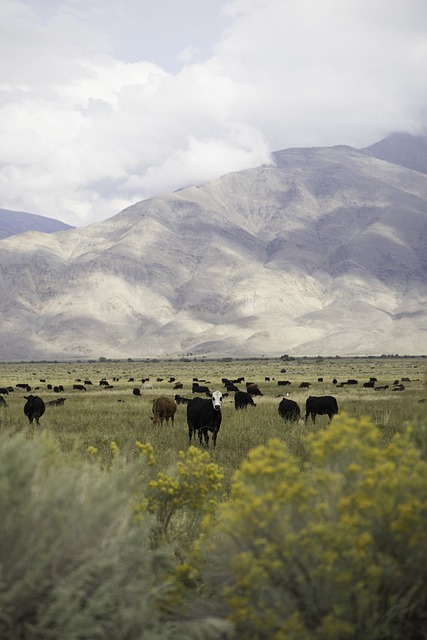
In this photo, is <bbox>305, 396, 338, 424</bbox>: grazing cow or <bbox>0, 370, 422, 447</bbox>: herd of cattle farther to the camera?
<bbox>305, 396, 338, 424</bbox>: grazing cow

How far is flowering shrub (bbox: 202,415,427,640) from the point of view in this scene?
4590 millimetres

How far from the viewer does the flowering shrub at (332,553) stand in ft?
15.1

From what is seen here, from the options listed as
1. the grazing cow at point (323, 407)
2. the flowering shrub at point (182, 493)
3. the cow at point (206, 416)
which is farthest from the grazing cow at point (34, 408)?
the flowering shrub at point (182, 493)

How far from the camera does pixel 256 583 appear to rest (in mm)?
4875

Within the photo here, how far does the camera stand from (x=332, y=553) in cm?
459

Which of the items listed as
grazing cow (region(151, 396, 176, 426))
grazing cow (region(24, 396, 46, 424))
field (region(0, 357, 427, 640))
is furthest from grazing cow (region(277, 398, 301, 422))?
field (region(0, 357, 427, 640))

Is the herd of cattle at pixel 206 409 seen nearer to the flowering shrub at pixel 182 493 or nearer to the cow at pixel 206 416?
the cow at pixel 206 416

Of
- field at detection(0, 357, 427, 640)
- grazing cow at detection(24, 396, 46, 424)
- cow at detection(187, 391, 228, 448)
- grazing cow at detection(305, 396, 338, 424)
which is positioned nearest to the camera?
field at detection(0, 357, 427, 640)

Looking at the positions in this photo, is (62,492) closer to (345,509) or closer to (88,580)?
(88,580)

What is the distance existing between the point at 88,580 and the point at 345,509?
1974 millimetres

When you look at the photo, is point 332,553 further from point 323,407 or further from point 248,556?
point 323,407

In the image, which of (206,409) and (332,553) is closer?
(332,553)

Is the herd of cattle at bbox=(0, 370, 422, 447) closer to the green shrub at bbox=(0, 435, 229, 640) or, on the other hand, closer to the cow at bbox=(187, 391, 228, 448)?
the cow at bbox=(187, 391, 228, 448)

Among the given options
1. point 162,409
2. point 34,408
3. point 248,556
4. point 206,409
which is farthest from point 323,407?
point 248,556
